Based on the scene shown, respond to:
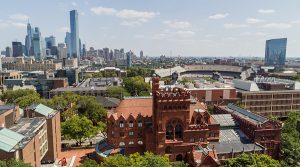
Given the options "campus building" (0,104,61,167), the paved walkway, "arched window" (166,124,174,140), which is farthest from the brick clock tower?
"campus building" (0,104,61,167)

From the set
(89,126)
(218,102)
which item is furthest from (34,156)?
(218,102)

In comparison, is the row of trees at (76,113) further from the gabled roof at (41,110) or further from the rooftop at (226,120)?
the rooftop at (226,120)

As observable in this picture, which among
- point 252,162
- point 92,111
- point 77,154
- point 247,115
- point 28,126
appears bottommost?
point 77,154

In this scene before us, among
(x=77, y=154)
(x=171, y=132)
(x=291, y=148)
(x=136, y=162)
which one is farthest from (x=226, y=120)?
(x=77, y=154)

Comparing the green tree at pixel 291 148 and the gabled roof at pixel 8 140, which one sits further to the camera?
the green tree at pixel 291 148

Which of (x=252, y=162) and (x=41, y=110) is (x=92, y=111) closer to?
(x=41, y=110)

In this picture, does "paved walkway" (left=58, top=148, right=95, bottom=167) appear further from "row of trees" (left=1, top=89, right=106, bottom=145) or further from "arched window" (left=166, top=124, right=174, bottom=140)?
"arched window" (left=166, top=124, right=174, bottom=140)

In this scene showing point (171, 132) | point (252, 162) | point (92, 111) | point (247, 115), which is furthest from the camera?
point (92, 111)

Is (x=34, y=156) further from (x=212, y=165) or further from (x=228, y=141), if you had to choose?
(x=228, y=141)

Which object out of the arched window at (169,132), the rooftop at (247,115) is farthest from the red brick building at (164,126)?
the rooftop at (247,115)
